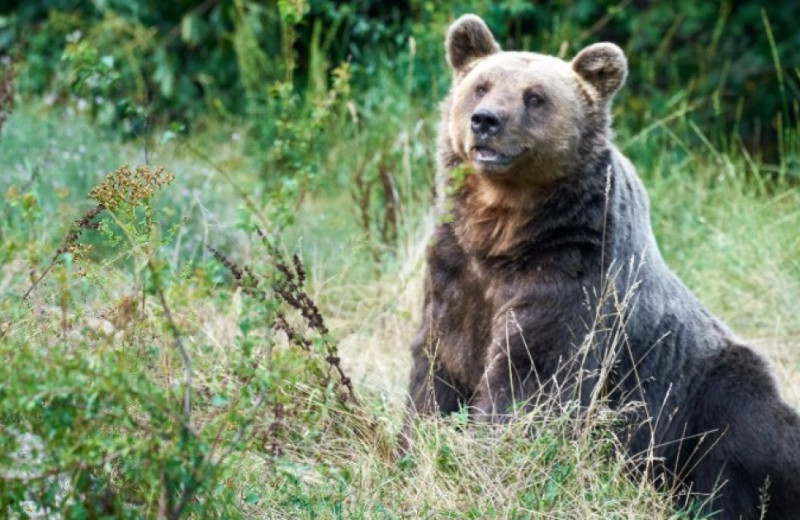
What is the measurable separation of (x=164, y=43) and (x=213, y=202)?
3.56 metres

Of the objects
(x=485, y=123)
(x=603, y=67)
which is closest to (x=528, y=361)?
(x=485, y=123)

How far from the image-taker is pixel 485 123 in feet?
17.3

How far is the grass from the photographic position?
3.63 m

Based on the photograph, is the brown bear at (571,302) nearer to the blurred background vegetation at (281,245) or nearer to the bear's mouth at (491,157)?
the bear's mouth at (491,157)

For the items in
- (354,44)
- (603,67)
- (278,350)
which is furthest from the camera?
(354,44)

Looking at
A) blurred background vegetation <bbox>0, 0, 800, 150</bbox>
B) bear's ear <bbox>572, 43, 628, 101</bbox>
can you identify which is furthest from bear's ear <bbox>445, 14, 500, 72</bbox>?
blurred background vegetation <bbox>0, 0, 800, 150</bbox>

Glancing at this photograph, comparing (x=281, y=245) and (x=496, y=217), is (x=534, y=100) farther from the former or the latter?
(x=281, y=245)

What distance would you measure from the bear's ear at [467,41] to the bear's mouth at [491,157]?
71cm

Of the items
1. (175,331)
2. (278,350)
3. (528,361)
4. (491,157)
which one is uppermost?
(491,157)

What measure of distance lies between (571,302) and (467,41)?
137 cm

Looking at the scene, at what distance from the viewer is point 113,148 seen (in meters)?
8.99

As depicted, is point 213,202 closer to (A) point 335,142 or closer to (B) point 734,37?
(A) point 335,142

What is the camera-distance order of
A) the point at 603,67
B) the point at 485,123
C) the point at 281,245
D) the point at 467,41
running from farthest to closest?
1. the point at 281,245
2. the point at 467,41
3. the point at 603,67
4. the point at 485,123

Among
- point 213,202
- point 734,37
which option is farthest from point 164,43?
point 734,37
